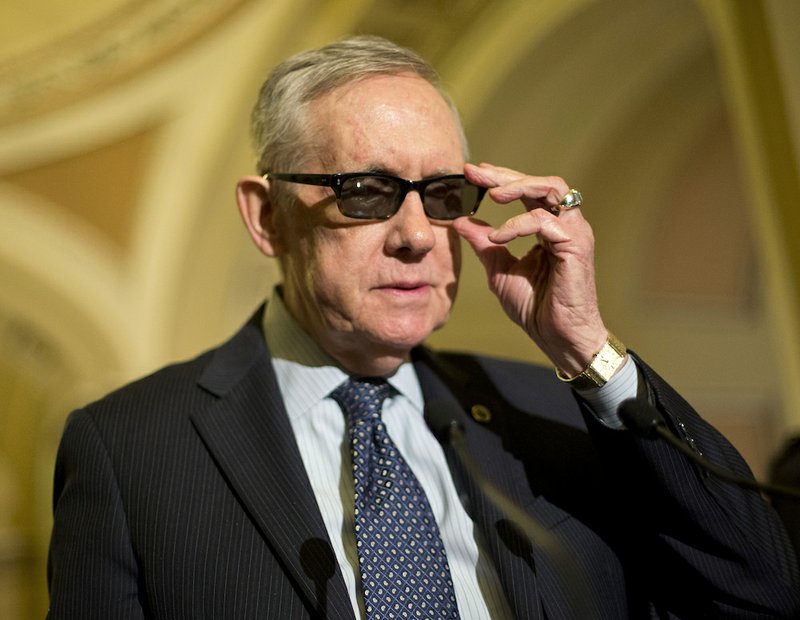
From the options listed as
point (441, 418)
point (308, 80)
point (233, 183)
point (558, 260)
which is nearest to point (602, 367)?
point (558, 260)

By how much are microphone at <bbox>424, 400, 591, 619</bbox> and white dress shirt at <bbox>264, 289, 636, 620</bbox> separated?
125 millimetres

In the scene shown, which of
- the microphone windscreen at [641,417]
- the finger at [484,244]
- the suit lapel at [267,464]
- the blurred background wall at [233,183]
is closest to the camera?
the microphone windscreen at [641,417]

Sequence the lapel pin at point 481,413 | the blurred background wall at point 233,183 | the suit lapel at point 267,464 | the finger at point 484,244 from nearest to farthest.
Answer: the suit lapel at point 267,464 < the finger at point 484,244 < the lapel pin at point 481,413 < the blurred background wall at point 233,183

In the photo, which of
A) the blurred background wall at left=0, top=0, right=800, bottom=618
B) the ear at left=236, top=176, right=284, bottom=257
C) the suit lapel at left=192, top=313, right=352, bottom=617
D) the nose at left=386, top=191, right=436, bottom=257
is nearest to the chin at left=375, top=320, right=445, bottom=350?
the nose at left=386, top=191, right=436, bottom=257

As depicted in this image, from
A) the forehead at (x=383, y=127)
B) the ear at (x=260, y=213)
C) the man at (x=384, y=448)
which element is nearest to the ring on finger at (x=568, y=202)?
the man at (x=384, y=448)

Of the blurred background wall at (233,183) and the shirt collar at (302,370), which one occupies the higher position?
the blurred background wall at (233,183)

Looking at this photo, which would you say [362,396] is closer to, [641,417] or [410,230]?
[410,230]

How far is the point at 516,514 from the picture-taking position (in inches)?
53.5

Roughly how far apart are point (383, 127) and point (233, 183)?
12.5 ft

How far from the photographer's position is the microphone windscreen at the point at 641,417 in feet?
4.68

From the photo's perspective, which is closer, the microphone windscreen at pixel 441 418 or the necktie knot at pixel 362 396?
the microphone windscreen at pixel 441 418

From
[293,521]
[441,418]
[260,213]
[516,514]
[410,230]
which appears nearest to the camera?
[516,514]

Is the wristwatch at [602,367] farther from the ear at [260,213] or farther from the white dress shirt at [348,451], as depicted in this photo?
the ear at [260,213]

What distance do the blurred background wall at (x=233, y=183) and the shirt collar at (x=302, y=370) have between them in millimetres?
2764
